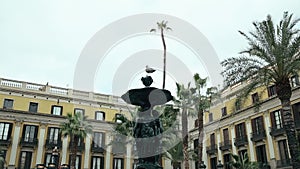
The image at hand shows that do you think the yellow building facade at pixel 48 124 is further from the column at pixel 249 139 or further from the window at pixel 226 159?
the column at pixel 249 139

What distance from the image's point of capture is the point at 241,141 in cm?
3281

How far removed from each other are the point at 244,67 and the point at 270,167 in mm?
15671

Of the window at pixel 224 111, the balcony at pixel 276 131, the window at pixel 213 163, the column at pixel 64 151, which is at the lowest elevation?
the window at pixel 213 163

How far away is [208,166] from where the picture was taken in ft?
126

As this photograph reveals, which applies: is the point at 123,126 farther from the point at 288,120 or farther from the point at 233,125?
the point at 288,120

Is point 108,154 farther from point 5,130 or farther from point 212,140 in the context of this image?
point 212,140

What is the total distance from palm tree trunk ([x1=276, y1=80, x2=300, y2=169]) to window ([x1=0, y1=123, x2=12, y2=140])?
96.7ft

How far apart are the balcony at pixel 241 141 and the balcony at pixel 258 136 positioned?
111cm

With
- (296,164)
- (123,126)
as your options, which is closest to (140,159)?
(296,164)

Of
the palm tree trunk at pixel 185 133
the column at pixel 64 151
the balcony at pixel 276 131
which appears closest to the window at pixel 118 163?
the column at pixel 64 151

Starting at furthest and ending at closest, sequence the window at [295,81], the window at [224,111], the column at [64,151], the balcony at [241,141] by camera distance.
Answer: the window at [224,111]
the column at [64,151]
the balcony at [241,141]
the window at [295,81]

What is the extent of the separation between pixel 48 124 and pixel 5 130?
474 centimetres

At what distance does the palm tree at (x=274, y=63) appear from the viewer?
1633cm

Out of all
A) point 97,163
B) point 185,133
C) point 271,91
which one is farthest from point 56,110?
point 271,91
